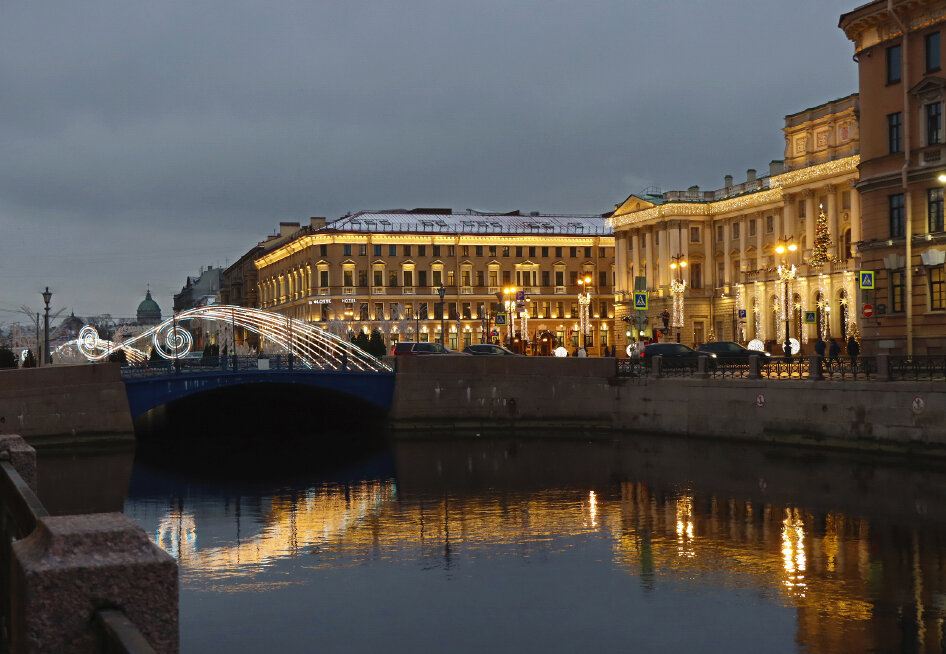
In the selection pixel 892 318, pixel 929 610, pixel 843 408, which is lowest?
pixel 929 610

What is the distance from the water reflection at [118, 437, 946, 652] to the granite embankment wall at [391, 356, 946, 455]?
138 cm

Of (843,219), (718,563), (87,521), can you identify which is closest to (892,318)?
(718,563)

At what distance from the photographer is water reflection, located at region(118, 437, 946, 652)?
716 inches

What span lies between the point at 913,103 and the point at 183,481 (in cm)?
3223

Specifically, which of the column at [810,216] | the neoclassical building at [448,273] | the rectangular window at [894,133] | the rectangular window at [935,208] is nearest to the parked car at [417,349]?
the rectangular window at [894,133]

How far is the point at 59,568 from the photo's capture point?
246 inches

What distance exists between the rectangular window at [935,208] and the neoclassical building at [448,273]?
8134 cm

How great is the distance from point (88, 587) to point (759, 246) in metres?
110

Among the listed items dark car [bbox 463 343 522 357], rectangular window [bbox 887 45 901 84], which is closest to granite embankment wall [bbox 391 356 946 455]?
dark car [bbox 463 343 522 357]

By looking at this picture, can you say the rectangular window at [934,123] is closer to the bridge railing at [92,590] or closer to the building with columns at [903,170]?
the building with columns at [903,170]

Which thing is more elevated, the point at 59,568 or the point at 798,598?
the point at 59,568

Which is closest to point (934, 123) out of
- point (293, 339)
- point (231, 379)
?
point (293, 339)

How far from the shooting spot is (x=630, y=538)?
25.5 metres

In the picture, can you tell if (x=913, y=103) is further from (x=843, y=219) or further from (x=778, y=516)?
(x=843, y=219)
